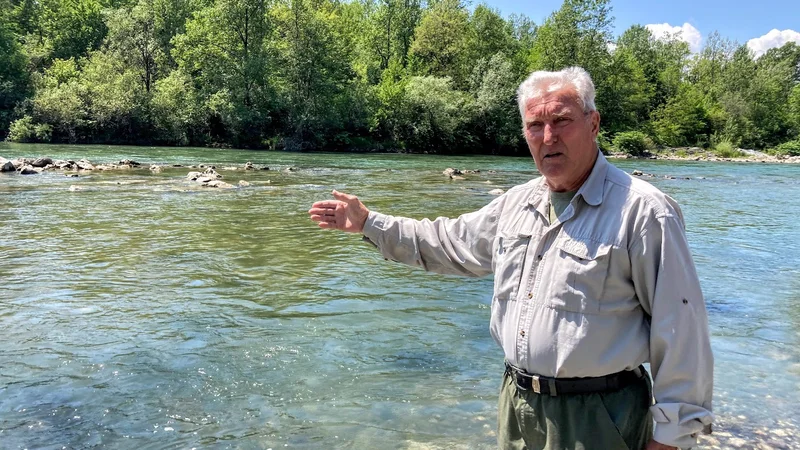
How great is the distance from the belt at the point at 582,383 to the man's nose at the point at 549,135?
3.15ft

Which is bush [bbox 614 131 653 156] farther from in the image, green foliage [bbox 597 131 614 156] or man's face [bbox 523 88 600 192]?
man's face [bbox 523 88 600 192]

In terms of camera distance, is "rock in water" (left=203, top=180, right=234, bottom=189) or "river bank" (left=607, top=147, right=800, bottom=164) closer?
"rock in water" (left=203, top=180, right=234, bottom=189)

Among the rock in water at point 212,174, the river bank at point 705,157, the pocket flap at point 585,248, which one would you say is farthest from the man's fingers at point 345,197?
the river bank at point 705,157

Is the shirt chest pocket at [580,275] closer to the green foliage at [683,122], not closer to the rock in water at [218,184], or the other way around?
the rock in water at [218,184]

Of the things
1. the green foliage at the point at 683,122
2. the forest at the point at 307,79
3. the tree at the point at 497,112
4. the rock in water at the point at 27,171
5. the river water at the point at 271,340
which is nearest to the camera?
the river water at the point at 271,340

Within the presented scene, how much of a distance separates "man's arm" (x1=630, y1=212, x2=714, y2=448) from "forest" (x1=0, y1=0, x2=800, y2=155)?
52759 millimetres

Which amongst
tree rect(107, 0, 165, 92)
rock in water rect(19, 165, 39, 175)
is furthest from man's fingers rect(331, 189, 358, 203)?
tree rect(107, 0, 165, 92)

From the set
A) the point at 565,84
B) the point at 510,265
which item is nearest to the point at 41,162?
the point at 510,265

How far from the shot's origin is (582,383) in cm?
230

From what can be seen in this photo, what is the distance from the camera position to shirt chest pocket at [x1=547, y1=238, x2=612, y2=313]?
2232mm

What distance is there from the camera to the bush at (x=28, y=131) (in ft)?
155

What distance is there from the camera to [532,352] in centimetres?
236

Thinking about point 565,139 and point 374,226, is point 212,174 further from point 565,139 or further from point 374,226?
point 565,139

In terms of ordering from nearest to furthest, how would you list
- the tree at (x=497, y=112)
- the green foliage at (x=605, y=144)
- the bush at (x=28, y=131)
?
the bush at (x=28, y=131)
the tree at (x=497, y=112)
the green foliage at (x=605, y=144)
